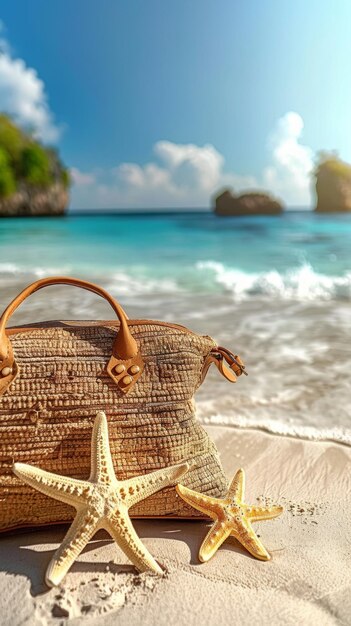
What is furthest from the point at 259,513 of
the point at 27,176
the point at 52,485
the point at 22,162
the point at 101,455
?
the point at 22,162

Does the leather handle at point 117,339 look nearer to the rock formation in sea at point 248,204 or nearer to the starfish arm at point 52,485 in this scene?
the starfish arm at point 52,485

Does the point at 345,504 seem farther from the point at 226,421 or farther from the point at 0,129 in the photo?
the point at 0,129

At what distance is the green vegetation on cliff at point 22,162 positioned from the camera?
55.8 m

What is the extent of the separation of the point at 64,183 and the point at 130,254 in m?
49.8

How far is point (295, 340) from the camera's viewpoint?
569 centimetres

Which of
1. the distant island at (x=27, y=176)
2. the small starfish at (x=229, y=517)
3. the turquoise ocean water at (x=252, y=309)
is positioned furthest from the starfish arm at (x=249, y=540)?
the distant island at (x=27, y=176)

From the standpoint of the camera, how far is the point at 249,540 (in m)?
1.91

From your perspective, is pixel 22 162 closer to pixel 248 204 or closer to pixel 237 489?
pixel 248 204

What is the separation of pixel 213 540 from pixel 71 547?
1.68 feet

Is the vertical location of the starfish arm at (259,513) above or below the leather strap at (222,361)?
below

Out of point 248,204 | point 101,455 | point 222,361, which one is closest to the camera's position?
point 101,455

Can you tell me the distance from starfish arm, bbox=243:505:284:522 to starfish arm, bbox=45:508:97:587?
59cm

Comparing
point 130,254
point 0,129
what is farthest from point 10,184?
point 130,254

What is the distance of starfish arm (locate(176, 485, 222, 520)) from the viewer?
6.42ft
